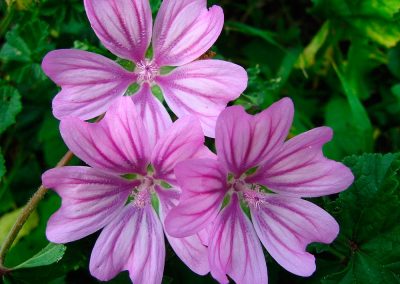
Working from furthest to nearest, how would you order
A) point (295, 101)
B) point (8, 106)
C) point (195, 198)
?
point (295, 101), point (8, 106), point (195, 198)

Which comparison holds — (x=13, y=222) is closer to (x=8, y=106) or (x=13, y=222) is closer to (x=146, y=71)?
(x=8, y=106)

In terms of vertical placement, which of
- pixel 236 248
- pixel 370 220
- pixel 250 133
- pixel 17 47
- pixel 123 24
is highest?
pixel 123 24

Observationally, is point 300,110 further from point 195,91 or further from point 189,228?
point 189,228

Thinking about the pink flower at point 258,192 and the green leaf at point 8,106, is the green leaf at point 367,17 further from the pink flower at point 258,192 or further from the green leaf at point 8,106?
the green leaf at point 8,106

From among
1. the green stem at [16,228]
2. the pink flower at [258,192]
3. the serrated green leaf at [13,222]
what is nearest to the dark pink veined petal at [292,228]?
the pink flower at [258,192]

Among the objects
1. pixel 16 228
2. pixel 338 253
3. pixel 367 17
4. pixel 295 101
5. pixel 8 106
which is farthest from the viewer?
pixel 295 101

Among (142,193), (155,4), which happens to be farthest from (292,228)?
(155,4)

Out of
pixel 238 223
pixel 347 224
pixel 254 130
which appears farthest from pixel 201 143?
pixel 347 224

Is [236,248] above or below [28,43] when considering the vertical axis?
below
